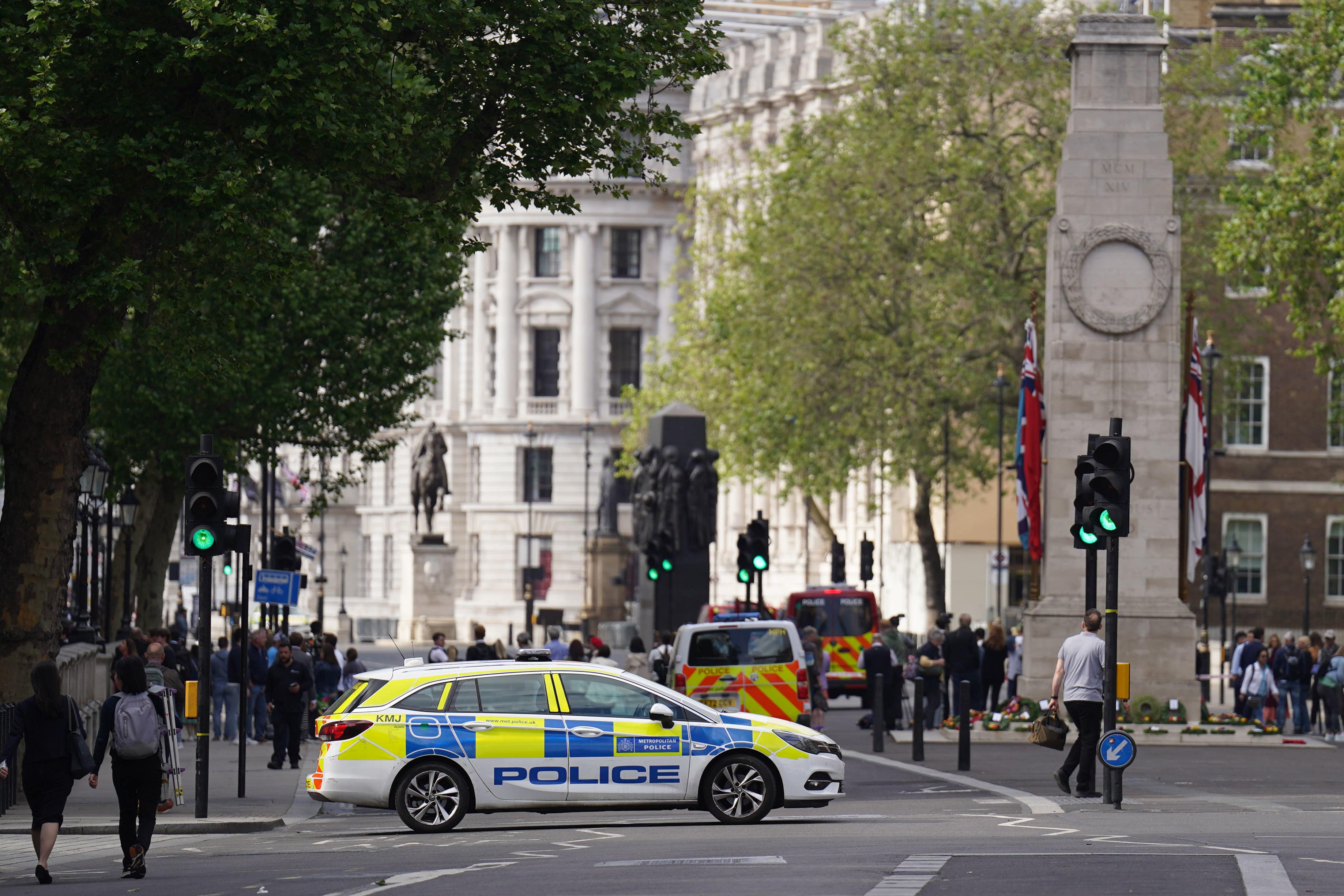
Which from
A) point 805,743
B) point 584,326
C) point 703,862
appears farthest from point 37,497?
point 584,326

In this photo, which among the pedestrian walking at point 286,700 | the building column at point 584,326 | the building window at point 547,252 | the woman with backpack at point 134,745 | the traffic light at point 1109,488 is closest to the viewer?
the woman with backpack at point 134,745

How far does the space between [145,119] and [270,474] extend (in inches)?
1370

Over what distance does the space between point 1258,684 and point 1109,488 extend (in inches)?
681

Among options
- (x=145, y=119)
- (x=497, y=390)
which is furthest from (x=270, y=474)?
(x=497, y=390)

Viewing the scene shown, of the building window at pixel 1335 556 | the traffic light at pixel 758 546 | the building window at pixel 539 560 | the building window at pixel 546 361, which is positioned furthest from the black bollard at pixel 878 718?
the building window at pixel 546 361

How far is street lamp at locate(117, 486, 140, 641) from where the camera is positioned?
41500 mm

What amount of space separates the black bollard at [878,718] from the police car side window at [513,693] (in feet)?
30.8

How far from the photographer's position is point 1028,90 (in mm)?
52219

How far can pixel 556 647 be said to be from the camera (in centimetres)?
3459

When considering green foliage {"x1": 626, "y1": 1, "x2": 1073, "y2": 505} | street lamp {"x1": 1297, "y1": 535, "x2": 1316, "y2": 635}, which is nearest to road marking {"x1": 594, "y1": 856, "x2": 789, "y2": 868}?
green foliage {"x1": 626, "y1": 1, "x2": 1073, "y2": 505}

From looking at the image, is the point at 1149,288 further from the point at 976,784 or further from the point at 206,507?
the point at 206,507

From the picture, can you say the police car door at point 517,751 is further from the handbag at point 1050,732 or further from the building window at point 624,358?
the building window at point 624,358

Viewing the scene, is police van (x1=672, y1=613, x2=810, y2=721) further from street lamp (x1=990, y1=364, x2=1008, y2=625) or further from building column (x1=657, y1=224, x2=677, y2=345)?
building column (x1=657, y1=224, x2=677, y2=345)

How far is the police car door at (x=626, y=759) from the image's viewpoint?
19.2m
